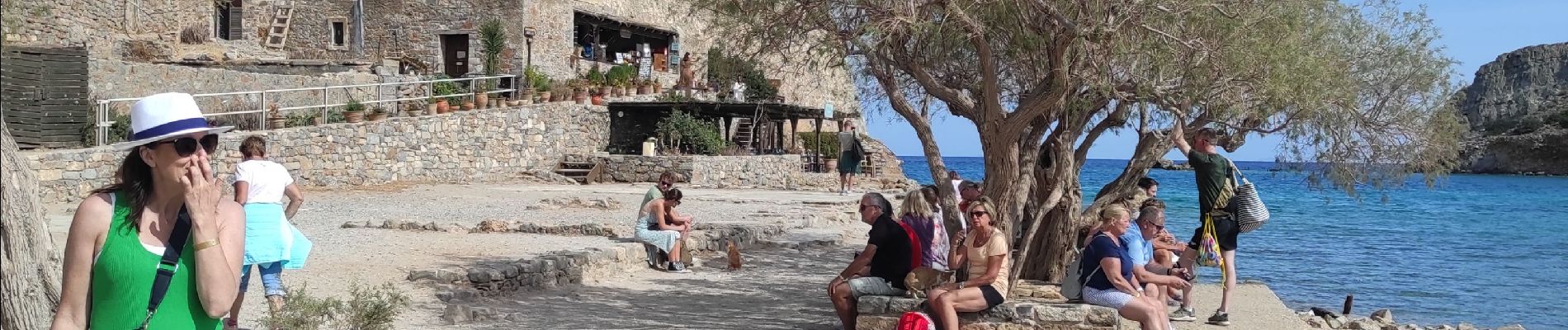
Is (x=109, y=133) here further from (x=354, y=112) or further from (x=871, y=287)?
(x=871, y=287)

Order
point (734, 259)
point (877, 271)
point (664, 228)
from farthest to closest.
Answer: point (734, 259)
point (664, 228)
point (877, 271)

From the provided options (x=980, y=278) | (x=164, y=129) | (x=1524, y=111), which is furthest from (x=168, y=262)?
(x=1524, y=111)

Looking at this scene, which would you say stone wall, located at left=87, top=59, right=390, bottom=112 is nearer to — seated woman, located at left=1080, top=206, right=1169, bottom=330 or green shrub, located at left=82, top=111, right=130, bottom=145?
green shrub, located at left=82, top=111, right=130, bottom=145

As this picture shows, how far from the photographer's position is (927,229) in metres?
8.88

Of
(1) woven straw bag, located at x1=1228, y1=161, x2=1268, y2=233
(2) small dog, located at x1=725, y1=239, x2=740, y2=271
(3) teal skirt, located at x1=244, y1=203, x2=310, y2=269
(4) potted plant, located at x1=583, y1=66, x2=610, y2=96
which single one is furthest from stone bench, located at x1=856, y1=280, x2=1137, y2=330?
(4) potted plant, located at x1=583, y1=66, x2=610, y2=96

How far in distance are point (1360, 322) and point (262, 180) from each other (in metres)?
11.5

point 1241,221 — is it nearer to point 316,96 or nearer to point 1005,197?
point 1005,197

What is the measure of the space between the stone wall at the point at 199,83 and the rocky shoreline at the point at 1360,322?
18935 millimetres

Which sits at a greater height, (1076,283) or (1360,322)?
(1076,283)

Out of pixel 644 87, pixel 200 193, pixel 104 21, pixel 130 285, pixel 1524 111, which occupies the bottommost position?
pixel 130 285

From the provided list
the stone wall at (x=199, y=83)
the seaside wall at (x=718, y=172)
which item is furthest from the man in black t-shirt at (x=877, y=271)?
the seaside wall at (x=718, y=172)

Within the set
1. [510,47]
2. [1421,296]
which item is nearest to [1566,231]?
[1421,296]

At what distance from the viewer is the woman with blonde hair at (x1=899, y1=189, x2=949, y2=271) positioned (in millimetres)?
8812

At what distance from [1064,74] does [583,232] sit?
829 cm
